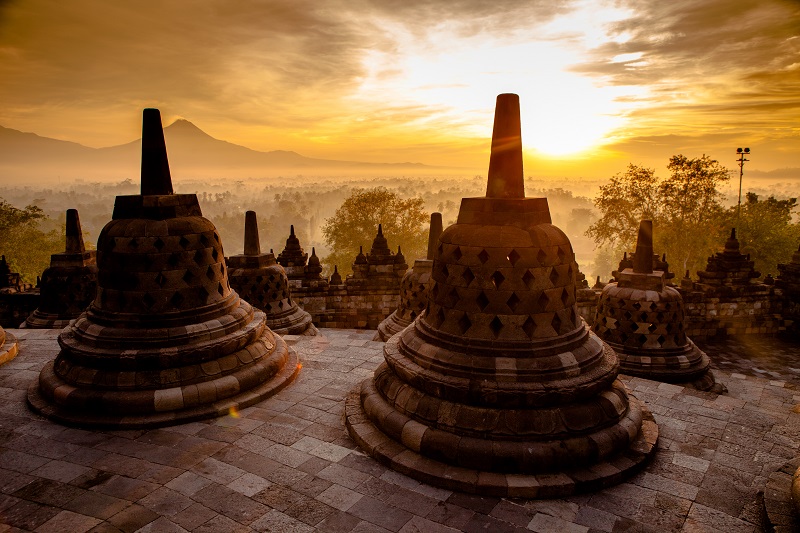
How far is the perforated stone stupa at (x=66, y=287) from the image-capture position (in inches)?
558

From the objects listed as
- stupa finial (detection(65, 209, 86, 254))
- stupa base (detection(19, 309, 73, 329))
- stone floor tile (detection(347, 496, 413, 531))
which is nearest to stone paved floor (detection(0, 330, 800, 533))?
stone floor tile (detection(347, 496, 413, 531))

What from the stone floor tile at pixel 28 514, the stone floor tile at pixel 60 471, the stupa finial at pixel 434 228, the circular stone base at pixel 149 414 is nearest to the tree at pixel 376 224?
the stupa finial at pixel 434 228

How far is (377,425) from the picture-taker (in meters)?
5.41

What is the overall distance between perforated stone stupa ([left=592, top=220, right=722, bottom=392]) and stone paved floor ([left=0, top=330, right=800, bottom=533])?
489cm

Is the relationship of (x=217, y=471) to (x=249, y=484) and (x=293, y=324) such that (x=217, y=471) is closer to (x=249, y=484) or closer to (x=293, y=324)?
(x=249, y=484)

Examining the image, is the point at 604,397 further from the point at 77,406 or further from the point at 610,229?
the point at 610,229

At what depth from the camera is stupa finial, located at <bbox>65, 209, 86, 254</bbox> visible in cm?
1437

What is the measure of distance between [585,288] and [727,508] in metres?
15.5

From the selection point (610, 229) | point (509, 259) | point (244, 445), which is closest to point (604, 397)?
point (509, 259)

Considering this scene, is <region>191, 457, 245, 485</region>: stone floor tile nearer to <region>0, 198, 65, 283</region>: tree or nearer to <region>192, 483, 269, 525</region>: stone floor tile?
<region>192, 483, 269, 525</region>: stone floor tile

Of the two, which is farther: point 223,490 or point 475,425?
point 475,425

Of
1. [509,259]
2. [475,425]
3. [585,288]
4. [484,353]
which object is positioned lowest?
[585,288]

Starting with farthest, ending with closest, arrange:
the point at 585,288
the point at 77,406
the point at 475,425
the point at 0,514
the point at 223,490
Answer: the point at 585,288 < the point at 77,406 < the point at 475,425 < the point at 223,490 < the point at 0,514

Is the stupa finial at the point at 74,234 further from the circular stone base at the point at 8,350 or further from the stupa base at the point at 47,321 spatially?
the circular stone base at the point at 8,350
